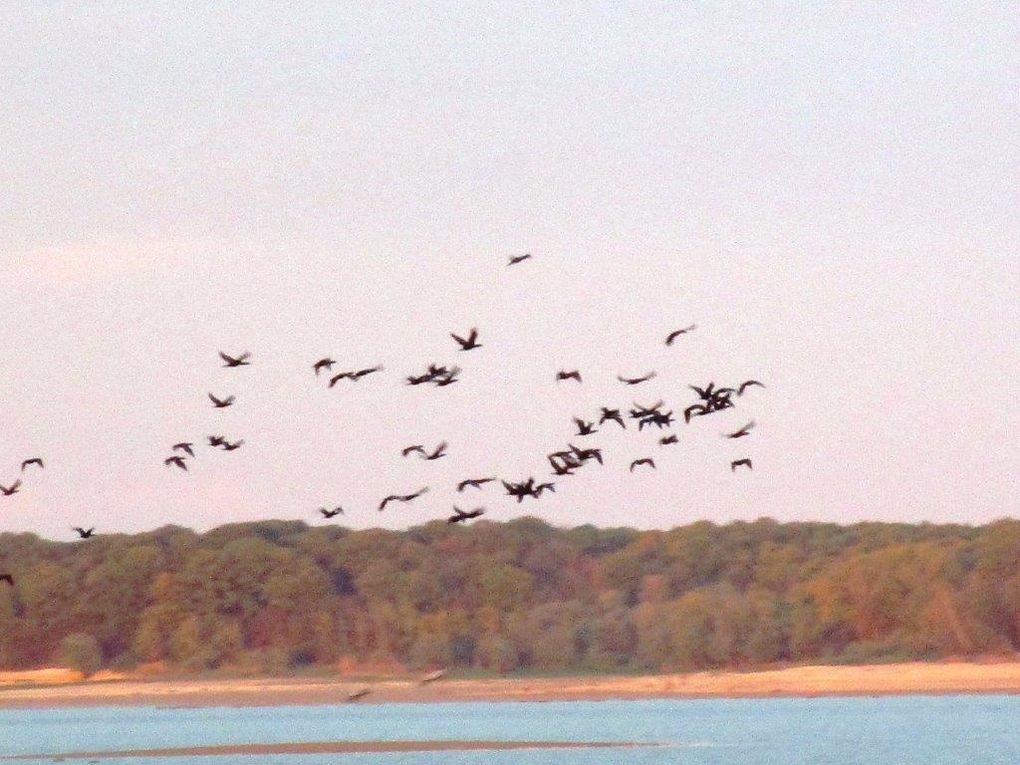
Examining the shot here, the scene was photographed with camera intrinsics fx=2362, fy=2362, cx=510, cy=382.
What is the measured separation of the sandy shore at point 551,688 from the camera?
129 meters

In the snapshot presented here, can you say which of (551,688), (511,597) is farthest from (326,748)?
(511,597)

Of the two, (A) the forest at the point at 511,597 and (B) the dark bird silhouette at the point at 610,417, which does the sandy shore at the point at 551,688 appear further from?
(B) the dark bird silhouette at the point at 610,417

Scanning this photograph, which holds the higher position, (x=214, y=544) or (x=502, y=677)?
(x=214, y=544)

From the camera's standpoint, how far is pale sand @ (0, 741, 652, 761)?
93.9 meters

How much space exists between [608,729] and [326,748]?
51.2ft

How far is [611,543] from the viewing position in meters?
182

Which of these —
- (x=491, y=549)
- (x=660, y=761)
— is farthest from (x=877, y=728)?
(x=491, y=549)

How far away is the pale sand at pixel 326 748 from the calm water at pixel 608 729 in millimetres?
1890

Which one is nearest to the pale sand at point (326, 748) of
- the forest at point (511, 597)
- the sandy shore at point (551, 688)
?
the sandy shore at point (551, 688)

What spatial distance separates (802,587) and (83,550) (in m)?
54.9

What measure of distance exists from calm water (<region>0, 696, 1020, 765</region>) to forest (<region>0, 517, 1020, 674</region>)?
5526 mm

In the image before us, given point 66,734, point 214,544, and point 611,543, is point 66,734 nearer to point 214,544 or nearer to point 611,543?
point 214,544

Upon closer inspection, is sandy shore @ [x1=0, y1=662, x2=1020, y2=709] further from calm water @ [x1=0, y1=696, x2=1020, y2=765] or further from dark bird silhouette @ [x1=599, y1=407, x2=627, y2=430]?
dark bird silhouette @ [x1=599, y1=407, x2=627, y2=430]

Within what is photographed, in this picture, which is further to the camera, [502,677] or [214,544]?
[214,544]
